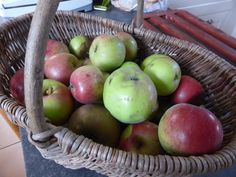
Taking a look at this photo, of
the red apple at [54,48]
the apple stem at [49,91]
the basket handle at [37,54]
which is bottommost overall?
the apple stem at [49,91]

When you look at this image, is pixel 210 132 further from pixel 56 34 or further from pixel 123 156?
pixel 56 34

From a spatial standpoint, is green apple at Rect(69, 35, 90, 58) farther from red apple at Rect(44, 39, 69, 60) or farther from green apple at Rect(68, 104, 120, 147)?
green apple at Rect(68, 104, 120, 147)

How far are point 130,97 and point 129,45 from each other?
0.70 feet

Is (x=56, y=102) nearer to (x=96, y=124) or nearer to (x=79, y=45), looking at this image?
(x=96, y=124)

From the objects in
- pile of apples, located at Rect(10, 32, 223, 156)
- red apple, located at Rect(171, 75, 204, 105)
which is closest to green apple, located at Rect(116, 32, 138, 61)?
pile of apples, located at Rect(10, 32, 223, 156)

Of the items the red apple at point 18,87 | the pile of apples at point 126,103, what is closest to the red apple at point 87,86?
the pile of apples at point 126,103

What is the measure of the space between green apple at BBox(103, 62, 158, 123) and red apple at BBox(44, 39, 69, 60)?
22 centimetres

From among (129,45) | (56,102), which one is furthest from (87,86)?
(129,45)

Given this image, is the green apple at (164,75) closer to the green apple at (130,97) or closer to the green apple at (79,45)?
the green apple at (130,97)

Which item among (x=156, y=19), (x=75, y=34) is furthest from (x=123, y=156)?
(x=156, y=19)

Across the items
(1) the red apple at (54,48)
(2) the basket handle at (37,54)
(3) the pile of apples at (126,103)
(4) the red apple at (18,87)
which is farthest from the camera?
(1) the red apple at (54,48)

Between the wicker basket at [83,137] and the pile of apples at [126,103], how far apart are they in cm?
4

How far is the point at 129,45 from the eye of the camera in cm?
61

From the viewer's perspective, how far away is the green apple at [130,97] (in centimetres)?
43
